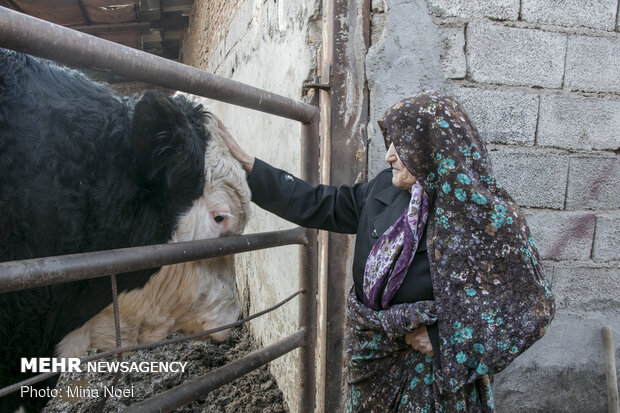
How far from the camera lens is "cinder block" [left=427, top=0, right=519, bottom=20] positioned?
7.52ft

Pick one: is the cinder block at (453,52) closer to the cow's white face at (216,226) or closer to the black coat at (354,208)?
the black coat at (354,208)

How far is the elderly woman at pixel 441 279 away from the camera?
143 centimetres

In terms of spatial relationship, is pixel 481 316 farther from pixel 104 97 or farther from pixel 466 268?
pixel 104 97

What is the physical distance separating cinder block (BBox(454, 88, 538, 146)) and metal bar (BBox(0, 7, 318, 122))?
4.33ft

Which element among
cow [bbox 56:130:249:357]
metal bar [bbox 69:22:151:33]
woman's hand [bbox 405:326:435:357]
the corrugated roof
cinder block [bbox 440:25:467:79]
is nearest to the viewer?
woman's hand [bbox 405:326:435:357]

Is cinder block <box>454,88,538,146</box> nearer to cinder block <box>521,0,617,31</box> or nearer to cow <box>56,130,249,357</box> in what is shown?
cinder block <box>521,0,617,31</box>

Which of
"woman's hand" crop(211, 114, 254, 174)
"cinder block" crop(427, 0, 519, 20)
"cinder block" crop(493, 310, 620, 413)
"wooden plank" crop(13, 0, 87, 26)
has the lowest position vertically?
"cinder block" crop(493, 310, 620, 413)

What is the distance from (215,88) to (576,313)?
2.54 m

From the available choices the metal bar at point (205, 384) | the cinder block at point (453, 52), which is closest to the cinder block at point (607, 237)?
the cinder block at point (453, 52)

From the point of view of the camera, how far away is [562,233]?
8.53ft

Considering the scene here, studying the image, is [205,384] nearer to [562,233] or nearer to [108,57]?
[108,57]

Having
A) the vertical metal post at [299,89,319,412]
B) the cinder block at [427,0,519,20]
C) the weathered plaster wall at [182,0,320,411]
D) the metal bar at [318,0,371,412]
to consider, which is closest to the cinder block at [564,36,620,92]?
the cinder block at [427,0,519,20]

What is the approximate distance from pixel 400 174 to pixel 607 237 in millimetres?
1832

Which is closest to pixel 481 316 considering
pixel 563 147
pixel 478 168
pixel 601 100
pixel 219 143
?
pixel 478 168
